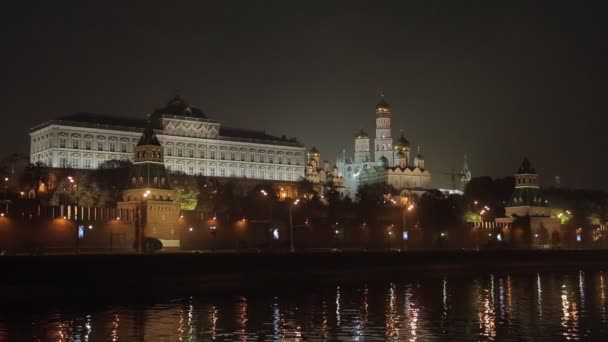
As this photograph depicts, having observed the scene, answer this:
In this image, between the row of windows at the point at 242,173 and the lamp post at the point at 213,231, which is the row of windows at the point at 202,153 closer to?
the row of windows at the point at 242,173

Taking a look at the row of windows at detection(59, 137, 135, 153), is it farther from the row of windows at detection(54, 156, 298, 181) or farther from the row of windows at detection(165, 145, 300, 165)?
the row of windows at detection(165, 145, 300, 165)

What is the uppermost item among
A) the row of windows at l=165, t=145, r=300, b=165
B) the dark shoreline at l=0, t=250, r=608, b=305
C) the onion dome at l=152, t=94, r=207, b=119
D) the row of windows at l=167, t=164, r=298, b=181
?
the onion dome at l=152, t=94, r=207, b=119

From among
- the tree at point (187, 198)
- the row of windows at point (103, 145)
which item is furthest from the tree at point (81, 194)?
the row of windows at point (103, 145)

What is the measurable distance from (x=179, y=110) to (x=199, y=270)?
370 ft

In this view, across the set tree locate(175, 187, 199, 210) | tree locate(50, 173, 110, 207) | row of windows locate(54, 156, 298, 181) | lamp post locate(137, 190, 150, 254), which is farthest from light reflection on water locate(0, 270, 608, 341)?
Result: row of windows locate(54, 156, 298, 181)

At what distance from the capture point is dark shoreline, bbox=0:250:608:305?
57438 millimetres

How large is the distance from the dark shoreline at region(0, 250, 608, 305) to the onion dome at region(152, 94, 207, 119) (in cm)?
9243

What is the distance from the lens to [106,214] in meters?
93.8

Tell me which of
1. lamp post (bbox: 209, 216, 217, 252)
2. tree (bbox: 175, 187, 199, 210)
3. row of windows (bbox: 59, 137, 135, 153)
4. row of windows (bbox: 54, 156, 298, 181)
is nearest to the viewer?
lamp post (bbox: 209, 216, 217, 252)

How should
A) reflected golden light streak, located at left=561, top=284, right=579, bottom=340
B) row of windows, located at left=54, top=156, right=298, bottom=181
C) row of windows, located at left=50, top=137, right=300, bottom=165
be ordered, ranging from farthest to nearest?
row of windows, located at left=50, top=137, right=300, bottom=165 → row of windows, located at left=54, top=156, right=298, bottom=181 → reflected golden light streak, located at left=561, top=284, right=579, bottom=340

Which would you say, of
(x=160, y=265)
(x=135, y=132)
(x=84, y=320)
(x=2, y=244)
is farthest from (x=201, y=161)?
(x=84, y=320)

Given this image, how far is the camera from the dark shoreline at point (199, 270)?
2261 inches

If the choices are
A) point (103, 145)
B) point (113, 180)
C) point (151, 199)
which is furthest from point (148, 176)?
point (103, 145)

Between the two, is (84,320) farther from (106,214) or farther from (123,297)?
(106,214)
